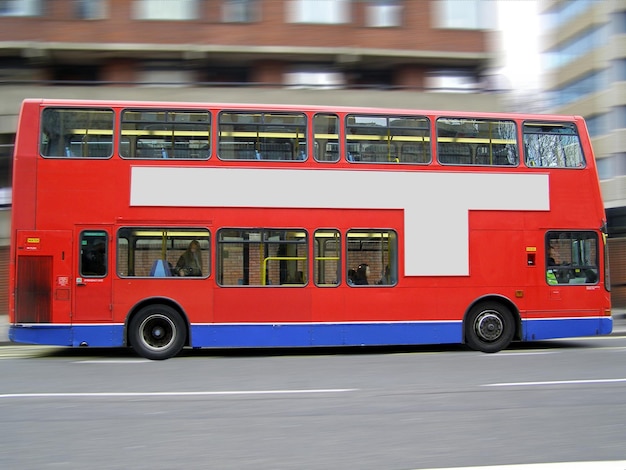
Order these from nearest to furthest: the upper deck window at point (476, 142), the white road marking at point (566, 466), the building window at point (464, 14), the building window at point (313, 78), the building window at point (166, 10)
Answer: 1. the white road marking at point (566, 466)
2. the upper deck window at point (476, 142)
3. the building window at point (166, 10)
4. the building window at point (313, 78)
5. the building window at point (464, 14)

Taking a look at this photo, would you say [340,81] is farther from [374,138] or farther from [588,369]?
[588,369]

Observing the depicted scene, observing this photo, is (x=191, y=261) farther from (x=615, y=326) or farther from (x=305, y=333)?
(x=615, y=326)

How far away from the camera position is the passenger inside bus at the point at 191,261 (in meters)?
10.4

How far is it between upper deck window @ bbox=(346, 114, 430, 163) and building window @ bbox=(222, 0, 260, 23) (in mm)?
10745

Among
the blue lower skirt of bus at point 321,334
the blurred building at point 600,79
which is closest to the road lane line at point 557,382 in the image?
the blue lower skirt of bus at point 321,334

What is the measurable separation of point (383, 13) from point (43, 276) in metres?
14.8

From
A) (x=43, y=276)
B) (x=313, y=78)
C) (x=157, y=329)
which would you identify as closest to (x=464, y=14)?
(x=313, y=78)

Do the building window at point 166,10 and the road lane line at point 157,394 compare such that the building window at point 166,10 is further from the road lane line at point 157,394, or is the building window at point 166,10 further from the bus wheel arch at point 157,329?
the road lane line at point 157,394

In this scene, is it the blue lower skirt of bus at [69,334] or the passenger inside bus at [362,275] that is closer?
the blue lower skirt of bus at [69,334]

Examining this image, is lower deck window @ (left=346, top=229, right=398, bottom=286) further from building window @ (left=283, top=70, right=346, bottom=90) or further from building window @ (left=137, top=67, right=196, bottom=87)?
building window @ (left=137, top=67, right=196, bottom=87)

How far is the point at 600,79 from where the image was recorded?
109 ft

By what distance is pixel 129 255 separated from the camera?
1027 cm

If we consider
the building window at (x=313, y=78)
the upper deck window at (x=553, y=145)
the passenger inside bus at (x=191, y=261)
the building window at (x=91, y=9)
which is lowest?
the passenger inside bus at (x=191, y=261)

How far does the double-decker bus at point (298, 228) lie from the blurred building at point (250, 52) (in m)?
8.85
